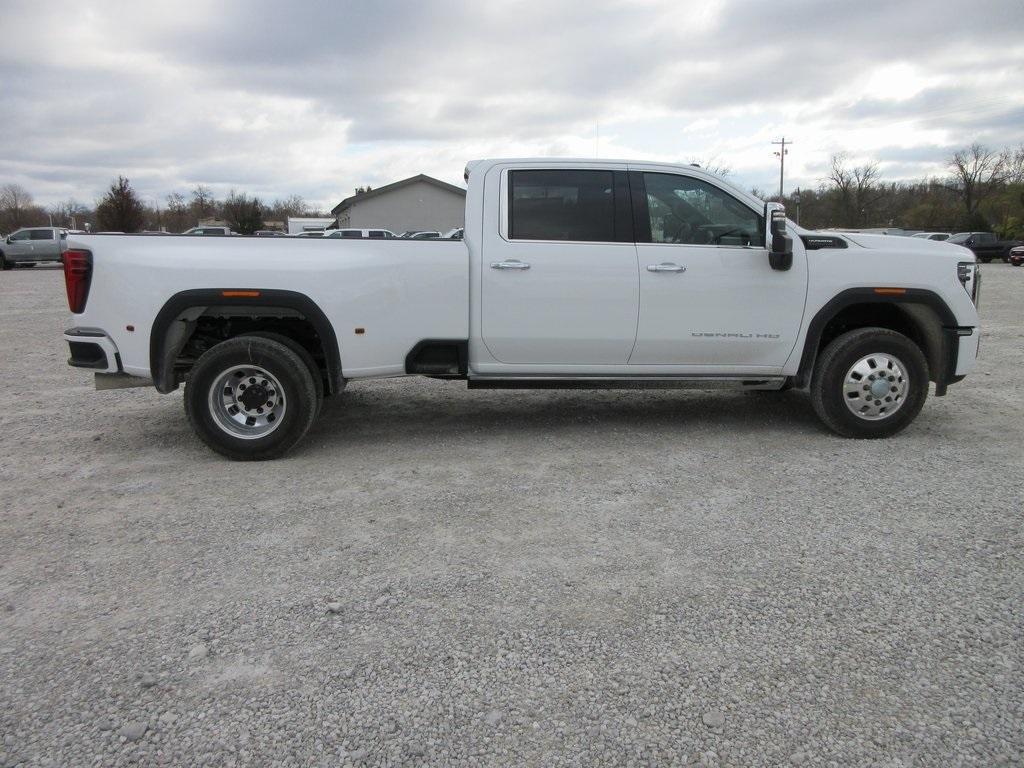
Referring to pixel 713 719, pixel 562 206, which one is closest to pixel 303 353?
pixel 562 206

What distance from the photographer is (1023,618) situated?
3.10 m

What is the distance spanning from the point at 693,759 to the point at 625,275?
11.9 feet

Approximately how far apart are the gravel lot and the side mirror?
134 centimetres

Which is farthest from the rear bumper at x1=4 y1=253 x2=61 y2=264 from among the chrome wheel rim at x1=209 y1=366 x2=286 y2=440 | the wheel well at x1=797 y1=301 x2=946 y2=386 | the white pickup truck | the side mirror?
the wheel well at x1=797 y1=301 x2=946 y2=386

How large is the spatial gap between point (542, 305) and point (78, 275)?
3.12 m

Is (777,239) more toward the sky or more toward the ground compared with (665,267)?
more toward the sky

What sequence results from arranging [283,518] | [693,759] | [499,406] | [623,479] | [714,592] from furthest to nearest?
[499,406], [623,479], [283,518], [714,592], [693,759]

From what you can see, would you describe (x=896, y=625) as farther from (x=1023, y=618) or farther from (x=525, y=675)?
(x=525, y=675)

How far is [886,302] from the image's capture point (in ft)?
18.5

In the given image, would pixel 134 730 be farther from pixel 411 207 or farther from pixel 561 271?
pixel 411 207

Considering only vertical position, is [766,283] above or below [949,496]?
above

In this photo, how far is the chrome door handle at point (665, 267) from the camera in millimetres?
5391

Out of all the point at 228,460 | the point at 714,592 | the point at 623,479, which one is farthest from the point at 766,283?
the point at 228,460

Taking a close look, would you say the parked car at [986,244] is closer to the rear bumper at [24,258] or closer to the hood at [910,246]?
the hood at [910,246]
